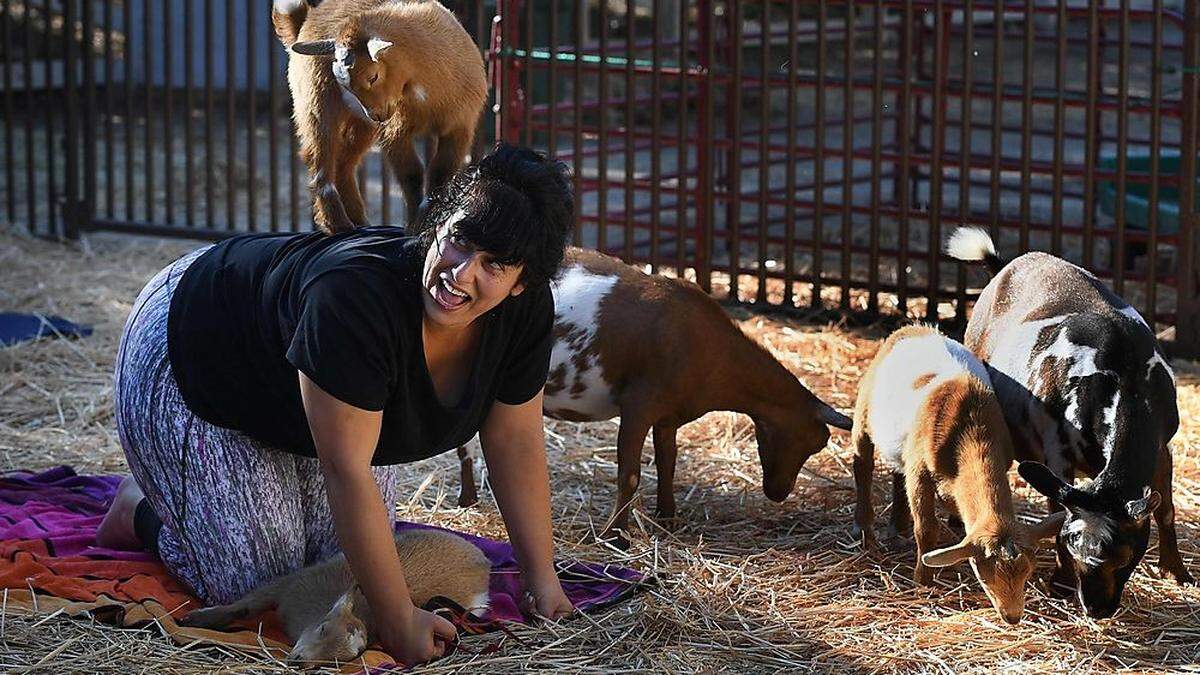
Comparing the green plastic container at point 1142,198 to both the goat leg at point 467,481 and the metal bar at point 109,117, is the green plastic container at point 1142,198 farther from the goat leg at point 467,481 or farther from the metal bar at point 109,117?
the metal bar at point 109,117

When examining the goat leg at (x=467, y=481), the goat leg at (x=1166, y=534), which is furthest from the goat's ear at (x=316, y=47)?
the goat leg at (x=1166, y=534)

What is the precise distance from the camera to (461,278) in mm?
3496

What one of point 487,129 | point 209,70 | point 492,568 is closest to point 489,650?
point 492,568

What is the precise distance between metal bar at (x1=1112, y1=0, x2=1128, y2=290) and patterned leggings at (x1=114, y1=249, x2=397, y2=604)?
179 inches

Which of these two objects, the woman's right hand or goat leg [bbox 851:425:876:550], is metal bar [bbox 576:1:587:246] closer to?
goat leg [bbox 851:425:876:550]

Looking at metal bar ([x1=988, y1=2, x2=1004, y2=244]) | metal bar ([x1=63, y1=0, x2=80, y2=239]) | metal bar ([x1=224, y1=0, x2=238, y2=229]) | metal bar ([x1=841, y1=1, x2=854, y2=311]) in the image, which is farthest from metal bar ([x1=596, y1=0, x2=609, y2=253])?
metal bar ([x1=63, y1=0, x2=80, y2=239])

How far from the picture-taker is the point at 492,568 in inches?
176

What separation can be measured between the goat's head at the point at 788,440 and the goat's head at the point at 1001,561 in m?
1.06

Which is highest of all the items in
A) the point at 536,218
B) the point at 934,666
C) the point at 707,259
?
the point at 536,218

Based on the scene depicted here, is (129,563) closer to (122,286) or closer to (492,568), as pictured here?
(492,568)

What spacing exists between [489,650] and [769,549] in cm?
134

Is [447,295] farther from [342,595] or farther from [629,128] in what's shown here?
[629,128]

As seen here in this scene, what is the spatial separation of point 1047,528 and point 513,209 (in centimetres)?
186

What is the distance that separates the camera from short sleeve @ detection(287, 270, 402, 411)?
3.49 meters
